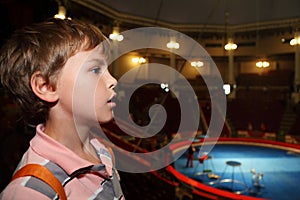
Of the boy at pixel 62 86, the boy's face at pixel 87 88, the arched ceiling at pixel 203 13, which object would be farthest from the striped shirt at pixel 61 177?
the arched ceiling at pixel 203 13

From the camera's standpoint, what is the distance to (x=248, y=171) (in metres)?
7.05

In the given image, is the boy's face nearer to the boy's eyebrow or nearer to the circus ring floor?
the boy's eyebrow

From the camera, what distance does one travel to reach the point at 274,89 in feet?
47.2

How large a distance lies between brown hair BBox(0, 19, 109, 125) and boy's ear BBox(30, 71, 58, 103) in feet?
0.05

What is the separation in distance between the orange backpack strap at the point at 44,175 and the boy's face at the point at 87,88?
0.71ft

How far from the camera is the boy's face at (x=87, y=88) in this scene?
770 millimetres

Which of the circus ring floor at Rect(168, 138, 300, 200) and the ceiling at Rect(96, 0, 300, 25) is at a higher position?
the ceiling at Rect(96, 0, 300, 25)

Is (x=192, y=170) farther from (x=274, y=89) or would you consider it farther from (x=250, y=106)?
(x=274, y=89)

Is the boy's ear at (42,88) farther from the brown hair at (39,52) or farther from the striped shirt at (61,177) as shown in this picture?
the striped shirt at (61,177)

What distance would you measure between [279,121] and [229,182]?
8459 millimetres

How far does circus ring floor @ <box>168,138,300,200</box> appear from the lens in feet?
17.3

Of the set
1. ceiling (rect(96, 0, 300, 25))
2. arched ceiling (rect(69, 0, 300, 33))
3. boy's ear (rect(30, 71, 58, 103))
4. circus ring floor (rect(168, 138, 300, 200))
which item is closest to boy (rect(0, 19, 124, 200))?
boy's ear (rect(30, 71, 58, 103))

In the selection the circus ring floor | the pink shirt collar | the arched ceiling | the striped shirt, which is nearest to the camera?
the striped shirt

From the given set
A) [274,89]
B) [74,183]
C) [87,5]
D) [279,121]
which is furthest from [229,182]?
[274,89]
